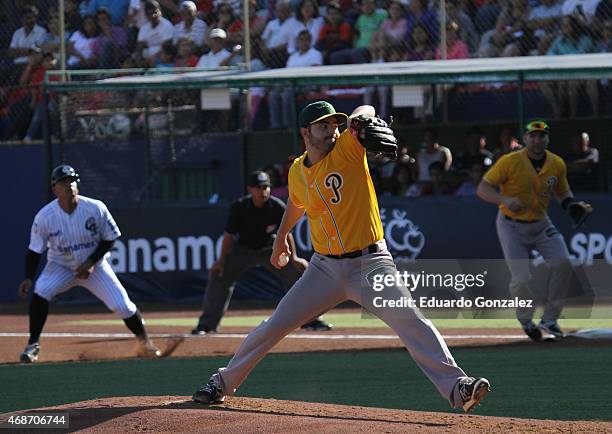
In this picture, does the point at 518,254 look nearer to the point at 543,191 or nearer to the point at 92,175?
the point at 543,191

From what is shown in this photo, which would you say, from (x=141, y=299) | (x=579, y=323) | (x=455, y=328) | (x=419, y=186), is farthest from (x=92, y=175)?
(x=579, y=323)

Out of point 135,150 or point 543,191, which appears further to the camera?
point 135,150

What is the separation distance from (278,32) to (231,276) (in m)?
6.44

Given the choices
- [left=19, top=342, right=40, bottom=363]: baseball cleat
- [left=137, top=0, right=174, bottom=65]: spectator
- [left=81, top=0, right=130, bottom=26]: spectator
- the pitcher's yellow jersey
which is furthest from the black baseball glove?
[left=81, top=0, right=130, bottom=26]: spectator

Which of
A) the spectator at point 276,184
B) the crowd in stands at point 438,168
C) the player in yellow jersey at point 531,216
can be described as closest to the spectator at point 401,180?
the crowd in stands at point 438,168

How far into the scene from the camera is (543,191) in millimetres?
11609

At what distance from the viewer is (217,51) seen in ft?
61.3

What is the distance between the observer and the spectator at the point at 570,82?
16.4 meters

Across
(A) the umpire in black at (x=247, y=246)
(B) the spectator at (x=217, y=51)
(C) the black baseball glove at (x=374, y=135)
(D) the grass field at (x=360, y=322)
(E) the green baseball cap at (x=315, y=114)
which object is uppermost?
(B) the spectator at (x=217, y=51)

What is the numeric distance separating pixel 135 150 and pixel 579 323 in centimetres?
752

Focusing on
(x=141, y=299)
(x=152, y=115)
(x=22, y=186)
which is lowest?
(x=141, y=299)

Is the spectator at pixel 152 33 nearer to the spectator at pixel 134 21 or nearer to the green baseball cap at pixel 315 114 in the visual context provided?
the spectator at pixel 134 21

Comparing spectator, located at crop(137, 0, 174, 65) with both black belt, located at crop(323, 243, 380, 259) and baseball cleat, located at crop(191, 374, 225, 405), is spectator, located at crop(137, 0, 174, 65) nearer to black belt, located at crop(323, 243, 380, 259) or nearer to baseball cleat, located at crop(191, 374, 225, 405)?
baseball cleat, located at crop(191, 374, 225, 405)

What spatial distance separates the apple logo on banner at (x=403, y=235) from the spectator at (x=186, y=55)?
15.5 ft
